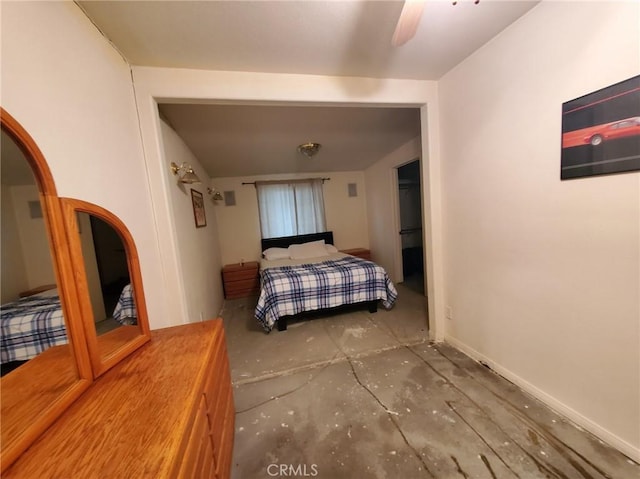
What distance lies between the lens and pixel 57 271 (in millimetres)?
724

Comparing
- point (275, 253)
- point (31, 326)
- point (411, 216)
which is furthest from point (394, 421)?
point (411, 216)

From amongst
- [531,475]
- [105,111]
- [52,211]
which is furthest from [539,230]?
[105,111]

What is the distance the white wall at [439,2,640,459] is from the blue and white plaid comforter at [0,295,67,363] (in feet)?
7.24

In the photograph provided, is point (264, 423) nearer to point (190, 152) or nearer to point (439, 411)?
point (439, 411)

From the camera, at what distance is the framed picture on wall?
1.02 m

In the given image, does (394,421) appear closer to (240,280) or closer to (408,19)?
(408,19)

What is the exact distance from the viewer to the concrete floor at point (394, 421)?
115 cm

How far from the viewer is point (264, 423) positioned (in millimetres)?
1462

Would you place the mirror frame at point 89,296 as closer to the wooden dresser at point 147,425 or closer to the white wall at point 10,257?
the wooden dresser at point 147,425

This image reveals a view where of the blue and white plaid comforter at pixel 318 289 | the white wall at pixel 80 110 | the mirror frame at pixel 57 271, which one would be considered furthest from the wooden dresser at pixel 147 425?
the blue and white plaid comforter at pixel 318 289

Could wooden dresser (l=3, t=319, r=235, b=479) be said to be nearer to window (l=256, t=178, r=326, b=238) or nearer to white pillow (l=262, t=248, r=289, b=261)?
white pillow (l=262, t=248, r=289, b=261)

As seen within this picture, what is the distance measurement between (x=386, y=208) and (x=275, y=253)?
6.93 ft

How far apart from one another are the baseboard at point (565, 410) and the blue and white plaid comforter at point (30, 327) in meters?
2.39

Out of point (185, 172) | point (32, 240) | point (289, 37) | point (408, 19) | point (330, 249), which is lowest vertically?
point (330, 249)
